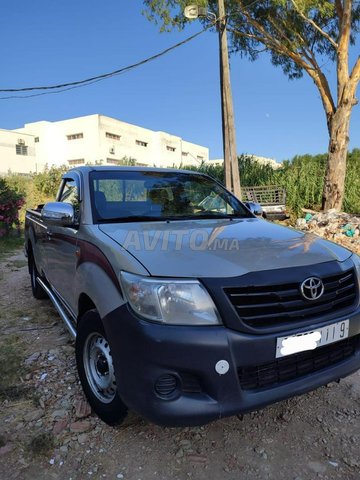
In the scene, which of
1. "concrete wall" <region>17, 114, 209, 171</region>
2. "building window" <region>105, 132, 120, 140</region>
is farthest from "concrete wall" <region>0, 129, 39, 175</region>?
"building window" <region>105, 132, 120, 140</region>

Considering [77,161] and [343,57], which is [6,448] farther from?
[77,161]

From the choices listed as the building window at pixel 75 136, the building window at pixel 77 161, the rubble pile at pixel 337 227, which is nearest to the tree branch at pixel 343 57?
the rubble pile at pixel 337 227

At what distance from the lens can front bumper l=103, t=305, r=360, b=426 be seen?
64.9 inches

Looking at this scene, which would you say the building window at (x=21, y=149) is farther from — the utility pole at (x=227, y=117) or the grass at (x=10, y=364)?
the grass at (x=10, y=364)

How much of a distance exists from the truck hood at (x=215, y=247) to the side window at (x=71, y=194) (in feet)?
1.67

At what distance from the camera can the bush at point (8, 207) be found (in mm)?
9773

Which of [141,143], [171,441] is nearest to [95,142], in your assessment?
[141,143]

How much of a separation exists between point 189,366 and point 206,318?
0.23 meters

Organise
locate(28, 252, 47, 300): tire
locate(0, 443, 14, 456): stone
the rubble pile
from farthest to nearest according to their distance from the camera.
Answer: the rubble pile, locate(28, 252, 47, 300): tire, locate(0, 443, 14, 456): stone

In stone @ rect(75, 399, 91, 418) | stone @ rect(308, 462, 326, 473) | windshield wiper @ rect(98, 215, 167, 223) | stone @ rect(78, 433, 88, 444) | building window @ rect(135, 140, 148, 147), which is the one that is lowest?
stone @ rect(308, 462, 326, 473)

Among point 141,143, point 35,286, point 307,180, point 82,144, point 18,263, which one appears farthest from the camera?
point 141,143

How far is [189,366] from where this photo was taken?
1.66 meters

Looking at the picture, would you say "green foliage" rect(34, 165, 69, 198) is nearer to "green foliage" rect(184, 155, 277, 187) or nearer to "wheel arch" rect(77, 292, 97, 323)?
"green foliage" rect(184, 155, 277, 187)

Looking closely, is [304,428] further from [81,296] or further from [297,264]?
[81,296]
